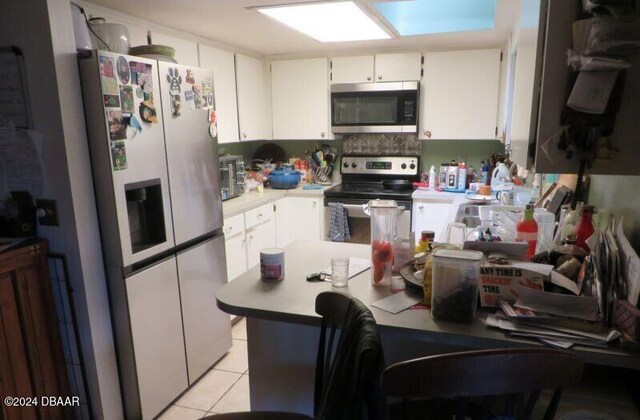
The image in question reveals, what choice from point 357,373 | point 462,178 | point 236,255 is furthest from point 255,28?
point 357,373

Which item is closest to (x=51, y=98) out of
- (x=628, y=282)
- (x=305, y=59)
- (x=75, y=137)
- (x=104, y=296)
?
(x=75, y=137)

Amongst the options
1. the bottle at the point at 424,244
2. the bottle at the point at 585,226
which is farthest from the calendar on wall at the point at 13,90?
the bottle at the point at 585,226

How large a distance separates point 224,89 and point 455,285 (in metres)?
2.70

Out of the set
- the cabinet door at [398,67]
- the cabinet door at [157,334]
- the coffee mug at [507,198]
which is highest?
the cabinet door at [398,67]

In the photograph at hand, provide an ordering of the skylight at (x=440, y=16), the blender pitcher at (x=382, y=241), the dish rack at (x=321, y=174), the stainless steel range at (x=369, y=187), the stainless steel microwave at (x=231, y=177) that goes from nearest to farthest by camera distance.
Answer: the blender pitcher at (x=382, y=241) → the skylight at (x=440, y=16) → the stainless steel microwave at (x=231, y=177) → the stainless steel range at (x=369, y=187) → the dish rack at (x=321, y=174)

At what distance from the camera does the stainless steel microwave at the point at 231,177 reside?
129 inches

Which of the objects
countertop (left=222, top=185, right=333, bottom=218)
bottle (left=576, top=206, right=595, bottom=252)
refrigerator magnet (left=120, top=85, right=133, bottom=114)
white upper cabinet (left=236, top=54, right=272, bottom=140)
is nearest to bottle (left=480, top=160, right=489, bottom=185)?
countertop (left=222, top=185, right=333, bottom=218)

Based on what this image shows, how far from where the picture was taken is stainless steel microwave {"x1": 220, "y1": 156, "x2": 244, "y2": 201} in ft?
10.8

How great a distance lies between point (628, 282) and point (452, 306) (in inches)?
17.4

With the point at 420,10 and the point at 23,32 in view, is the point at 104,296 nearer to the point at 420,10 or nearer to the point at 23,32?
the point at 23,32

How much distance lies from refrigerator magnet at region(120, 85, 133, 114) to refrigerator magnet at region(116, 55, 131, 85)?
0.09ft

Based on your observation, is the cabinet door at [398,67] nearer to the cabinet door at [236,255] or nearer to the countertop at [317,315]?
the cabinet door at [236,255]

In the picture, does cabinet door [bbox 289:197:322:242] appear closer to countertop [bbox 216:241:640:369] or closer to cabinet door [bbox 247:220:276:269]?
cabinet door [bbox 247:220:276:269]

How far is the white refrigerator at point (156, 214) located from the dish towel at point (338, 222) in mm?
1356
